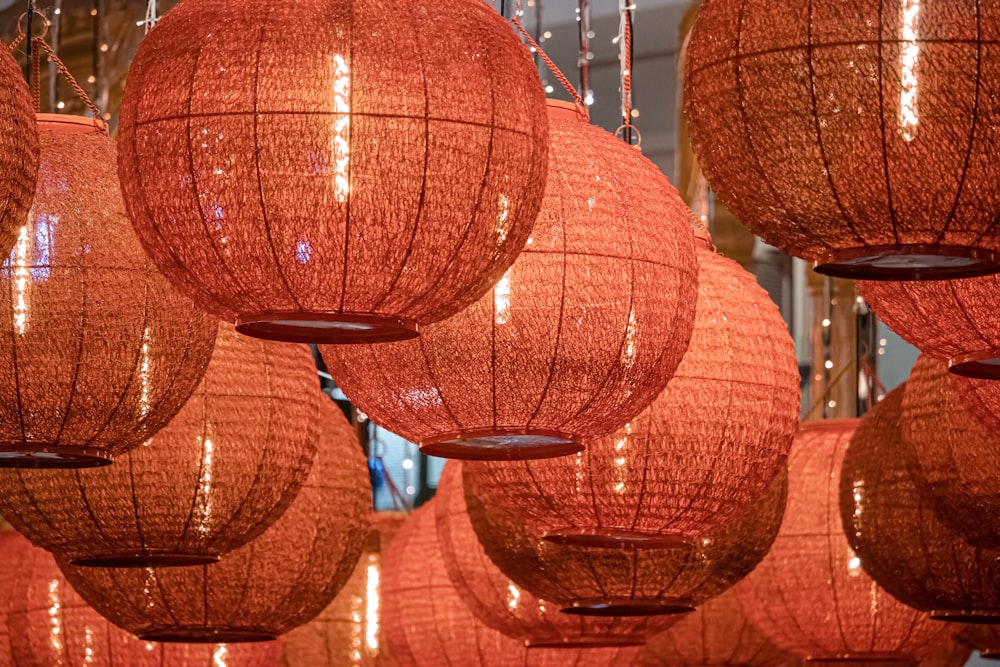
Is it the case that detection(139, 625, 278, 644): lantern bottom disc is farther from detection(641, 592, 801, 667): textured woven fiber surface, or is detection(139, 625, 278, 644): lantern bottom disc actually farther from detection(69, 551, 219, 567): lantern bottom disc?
detection(641, 592, 801, 667): textured woven fiber surface

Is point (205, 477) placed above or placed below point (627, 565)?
above

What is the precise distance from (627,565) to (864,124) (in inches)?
57.4

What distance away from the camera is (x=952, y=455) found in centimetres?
354

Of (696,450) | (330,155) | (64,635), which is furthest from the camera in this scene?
(64,635)

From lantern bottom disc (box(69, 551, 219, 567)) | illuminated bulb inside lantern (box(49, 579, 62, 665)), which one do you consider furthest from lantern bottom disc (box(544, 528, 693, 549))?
illuminated bulb inside lantern (box(49, 579, 62, 665))

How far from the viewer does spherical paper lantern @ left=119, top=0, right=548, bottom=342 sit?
2236mm

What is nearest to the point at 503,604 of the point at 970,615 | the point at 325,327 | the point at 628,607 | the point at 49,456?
the point at 628,607

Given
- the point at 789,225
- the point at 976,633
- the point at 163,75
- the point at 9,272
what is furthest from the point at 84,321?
the point at 976,633

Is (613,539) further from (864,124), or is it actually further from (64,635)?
(64,635)

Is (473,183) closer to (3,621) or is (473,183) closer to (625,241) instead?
(625,241)

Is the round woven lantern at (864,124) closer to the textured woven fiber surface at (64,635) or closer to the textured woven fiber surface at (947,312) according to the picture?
the textured woven fiber surface at (947,312)

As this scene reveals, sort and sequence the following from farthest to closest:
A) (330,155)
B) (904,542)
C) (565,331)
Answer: (904,542) → (565,331) → (330,155)

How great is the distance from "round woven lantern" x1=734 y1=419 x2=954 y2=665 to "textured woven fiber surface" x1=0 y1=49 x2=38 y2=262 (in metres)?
2.30

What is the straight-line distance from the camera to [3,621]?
4.76m
